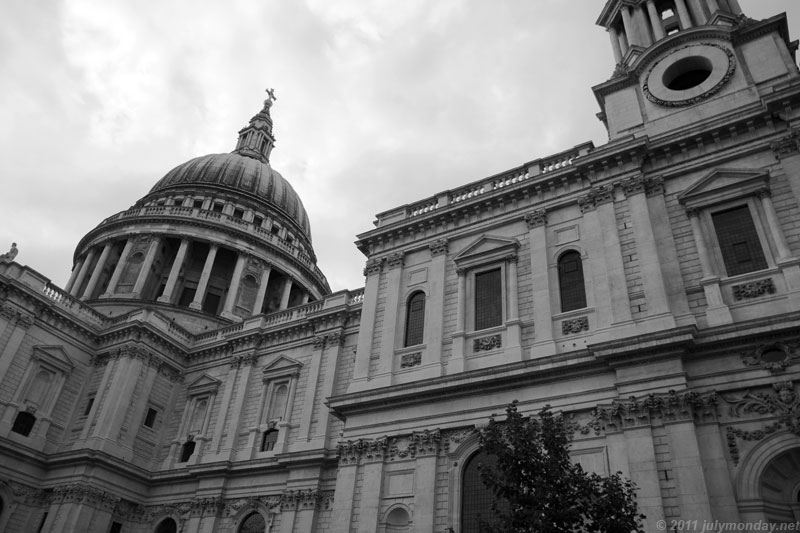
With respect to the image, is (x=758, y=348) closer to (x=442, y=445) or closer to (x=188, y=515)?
(x=442, y=445)

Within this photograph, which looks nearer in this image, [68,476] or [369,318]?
[369,318]

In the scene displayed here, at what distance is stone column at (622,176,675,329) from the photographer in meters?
18.4

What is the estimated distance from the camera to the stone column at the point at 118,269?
44562 mm

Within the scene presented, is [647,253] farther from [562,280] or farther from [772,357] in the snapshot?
[772,357]

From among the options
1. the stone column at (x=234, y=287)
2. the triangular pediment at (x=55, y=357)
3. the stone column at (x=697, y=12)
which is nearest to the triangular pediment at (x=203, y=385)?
the triangular pediment at (x=55, y=357)

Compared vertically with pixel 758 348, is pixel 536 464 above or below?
below

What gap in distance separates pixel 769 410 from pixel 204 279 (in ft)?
127

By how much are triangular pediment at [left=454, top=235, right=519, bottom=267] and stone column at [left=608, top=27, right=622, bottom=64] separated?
Result: 11.8 metres

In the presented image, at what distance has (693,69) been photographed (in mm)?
25000

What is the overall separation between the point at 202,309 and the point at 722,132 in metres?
36.4

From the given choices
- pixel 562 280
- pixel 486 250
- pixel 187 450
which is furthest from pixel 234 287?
pixel 562 280

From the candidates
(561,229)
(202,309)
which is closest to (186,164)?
(202,309)

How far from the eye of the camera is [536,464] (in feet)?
43.5

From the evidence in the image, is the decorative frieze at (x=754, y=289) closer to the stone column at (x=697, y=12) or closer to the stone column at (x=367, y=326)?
the stone column at (x=367, y=326)
